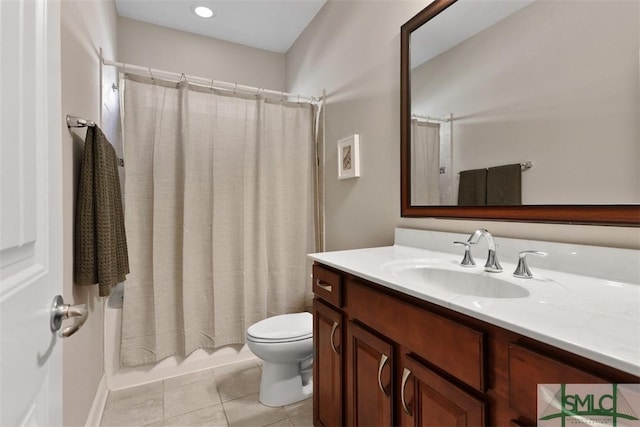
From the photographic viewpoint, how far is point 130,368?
6.15 feet

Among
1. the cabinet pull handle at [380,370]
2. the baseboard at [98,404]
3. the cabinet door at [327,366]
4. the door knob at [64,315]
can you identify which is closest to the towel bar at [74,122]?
the door knob at [64,315]

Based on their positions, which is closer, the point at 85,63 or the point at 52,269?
the point at 52,269

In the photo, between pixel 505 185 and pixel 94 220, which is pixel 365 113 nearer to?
pixel 505 185

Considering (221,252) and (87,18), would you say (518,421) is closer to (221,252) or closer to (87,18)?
(221,252)

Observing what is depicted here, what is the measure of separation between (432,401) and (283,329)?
3.62ft

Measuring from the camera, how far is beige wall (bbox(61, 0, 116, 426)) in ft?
3.68

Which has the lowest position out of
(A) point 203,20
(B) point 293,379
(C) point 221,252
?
(B) point 293,379

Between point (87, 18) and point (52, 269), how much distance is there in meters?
1.47

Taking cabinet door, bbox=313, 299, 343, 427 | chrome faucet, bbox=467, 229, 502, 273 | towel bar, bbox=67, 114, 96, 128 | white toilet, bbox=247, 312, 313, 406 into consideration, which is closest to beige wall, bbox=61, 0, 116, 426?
towel bar, bbox=67, 114, 96, 128

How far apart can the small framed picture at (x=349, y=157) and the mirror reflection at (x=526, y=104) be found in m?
0.44

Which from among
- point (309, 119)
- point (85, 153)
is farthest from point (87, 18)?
point (309, 119)

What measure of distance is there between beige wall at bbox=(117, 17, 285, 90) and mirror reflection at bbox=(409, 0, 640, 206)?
72.3 inches

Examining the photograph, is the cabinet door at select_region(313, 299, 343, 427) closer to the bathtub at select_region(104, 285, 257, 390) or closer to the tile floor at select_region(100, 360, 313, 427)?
the tile floor at select_region(100, 360, 313, 427)

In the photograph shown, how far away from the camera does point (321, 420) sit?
137 centimetres
